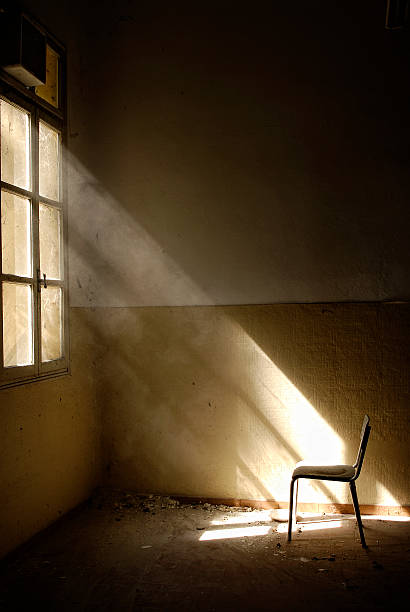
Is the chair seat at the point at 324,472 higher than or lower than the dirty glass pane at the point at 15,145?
lower

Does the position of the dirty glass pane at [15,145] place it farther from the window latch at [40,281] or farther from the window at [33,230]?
the window latch at [40,281]

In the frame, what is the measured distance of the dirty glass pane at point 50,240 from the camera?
145 inches

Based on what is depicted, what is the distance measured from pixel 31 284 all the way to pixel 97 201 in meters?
1.16

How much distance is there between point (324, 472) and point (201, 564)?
95cm

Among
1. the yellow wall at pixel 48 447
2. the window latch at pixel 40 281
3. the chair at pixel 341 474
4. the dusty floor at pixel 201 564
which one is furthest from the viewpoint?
the window latch at pixel 40 281

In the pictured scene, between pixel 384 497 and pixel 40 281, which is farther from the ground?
pixel 40 281

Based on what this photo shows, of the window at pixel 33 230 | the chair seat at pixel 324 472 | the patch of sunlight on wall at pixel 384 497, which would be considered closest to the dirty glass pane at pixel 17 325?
the window at pixel 33 230

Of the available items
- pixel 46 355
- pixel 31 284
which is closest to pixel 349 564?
pixel 46 355

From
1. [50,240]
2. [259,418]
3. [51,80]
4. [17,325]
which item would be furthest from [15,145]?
[259,418]

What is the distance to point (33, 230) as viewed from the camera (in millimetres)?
3469

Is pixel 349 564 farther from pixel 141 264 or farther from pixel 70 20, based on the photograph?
pixel 70 20

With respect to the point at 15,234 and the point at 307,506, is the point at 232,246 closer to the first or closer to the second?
the point at 15,234

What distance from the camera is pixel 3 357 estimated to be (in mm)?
3107

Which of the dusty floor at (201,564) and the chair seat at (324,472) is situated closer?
the dusty floor at (201,564)
